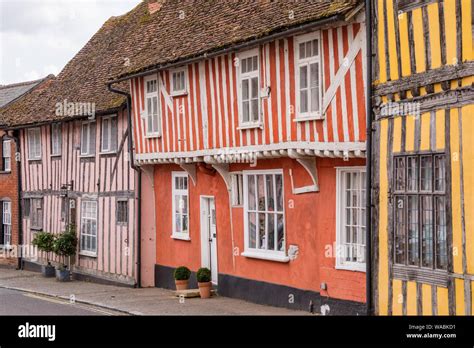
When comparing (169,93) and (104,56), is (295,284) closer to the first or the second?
(169,93)

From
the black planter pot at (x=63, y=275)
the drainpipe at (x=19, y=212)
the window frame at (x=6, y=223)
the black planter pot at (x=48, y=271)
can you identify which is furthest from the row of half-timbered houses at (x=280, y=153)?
the window frame at (x=6, y=223)

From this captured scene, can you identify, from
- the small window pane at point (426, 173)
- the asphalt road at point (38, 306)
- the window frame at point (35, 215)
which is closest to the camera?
the small window pane at point (426, 173)

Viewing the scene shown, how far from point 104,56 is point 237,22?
10567 millimetres

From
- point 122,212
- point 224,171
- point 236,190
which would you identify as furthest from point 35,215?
point 236,190

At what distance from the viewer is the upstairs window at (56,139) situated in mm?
28672

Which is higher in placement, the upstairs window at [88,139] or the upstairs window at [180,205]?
the upstairs window at [88,139]

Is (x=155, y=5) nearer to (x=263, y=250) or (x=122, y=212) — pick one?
(x=122, y=212)

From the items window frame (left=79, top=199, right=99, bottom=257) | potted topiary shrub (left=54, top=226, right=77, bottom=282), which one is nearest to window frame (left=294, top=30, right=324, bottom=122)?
window frame (left=79, top=199, right=99, bottom=257)

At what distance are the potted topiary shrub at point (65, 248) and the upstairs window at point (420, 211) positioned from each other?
15540 mm

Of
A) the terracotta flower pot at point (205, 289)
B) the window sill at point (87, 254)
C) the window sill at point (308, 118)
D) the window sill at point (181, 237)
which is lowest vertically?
the terracotta flower pot at point (205, 289)

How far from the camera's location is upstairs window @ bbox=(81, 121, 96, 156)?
86.5 feet

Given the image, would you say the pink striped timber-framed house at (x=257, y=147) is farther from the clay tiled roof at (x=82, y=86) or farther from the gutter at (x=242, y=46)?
the clay tiled roof at (x=82, y=86)

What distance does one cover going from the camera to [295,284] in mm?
17312

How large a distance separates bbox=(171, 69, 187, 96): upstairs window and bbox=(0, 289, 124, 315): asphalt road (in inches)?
221
